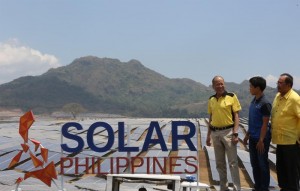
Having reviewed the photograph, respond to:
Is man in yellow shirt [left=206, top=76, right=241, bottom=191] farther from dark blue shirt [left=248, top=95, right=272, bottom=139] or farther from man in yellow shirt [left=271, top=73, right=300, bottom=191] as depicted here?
man in yellow shirt [left=271, top=73, right=300, bottom=191]

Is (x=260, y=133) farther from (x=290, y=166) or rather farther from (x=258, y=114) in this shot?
(x=290, y=166)

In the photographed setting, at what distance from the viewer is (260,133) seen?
7285mm

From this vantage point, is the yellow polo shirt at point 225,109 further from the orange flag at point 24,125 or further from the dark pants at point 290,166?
the orange flag at point 24,125

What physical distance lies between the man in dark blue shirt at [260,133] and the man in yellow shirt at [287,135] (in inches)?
9.3

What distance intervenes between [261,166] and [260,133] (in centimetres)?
61

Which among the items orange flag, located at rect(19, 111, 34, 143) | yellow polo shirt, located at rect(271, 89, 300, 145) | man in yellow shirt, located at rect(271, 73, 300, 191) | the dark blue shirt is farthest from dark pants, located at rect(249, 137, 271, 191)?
orange flag, located at rect(19, 111, 34, 143)

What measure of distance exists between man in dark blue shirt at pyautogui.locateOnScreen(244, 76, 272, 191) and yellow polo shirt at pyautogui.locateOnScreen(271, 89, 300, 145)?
0.24 metres

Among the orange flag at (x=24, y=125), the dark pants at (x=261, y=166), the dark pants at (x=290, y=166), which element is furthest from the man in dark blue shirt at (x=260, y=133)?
the orange flag at (x=24, y=125)

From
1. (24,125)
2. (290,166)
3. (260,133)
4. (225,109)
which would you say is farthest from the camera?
(24,125)

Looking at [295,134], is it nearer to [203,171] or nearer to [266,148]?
[266,148]

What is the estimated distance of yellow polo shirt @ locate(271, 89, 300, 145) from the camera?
684 centimetres

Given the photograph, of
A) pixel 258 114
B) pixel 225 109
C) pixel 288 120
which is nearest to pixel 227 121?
pixel 225 109

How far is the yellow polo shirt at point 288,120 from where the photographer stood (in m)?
6.84

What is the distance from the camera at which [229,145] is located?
25.9 ft
